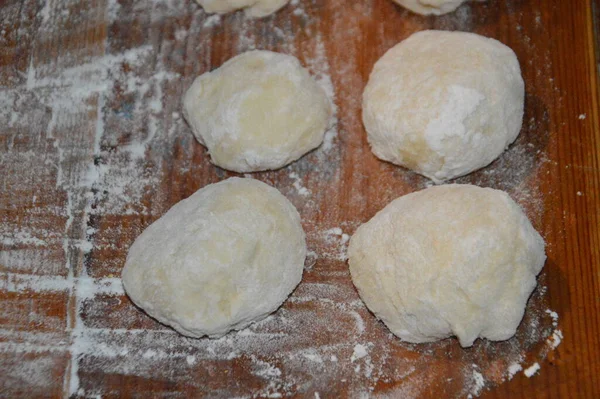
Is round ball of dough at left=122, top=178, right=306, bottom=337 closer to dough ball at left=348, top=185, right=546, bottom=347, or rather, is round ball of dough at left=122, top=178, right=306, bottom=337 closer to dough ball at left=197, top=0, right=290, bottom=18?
dough ball at left=348, top=185, right=546, bottom=347

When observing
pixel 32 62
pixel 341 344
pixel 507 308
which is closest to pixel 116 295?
pixel 341 344

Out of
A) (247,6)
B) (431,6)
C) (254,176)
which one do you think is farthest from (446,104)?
(247,6)

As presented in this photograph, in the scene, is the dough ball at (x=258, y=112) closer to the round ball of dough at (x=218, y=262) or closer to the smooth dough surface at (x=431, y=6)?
the round ball of dough at (x=218, y=262)

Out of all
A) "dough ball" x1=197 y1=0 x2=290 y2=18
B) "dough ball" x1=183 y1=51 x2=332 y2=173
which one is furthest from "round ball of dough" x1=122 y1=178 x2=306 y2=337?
"dough ball" x1=197 y1=0 x2=290 y2=18

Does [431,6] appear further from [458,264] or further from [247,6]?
[458,264]

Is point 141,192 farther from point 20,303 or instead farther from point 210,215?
point 20,303
